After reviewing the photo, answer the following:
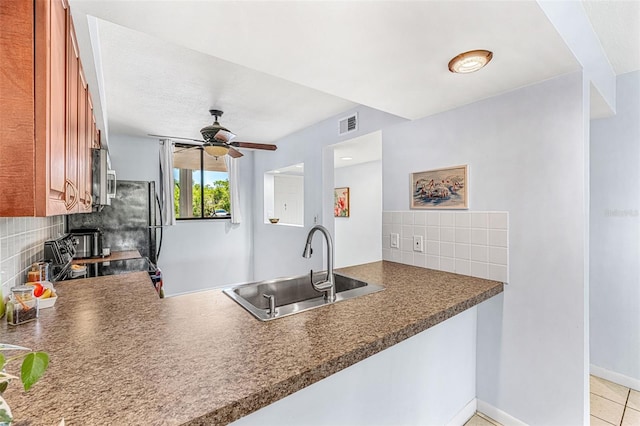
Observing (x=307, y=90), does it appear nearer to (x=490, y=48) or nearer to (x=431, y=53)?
(x=431, y=53)

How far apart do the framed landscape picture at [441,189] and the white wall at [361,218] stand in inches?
116

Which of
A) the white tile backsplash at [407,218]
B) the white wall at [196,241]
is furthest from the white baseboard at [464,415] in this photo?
the white wall at [196,241]

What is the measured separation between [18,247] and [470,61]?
2.44 meters

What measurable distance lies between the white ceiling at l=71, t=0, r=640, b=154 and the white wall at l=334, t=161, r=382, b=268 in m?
3.07

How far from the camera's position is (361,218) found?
554 centimetres

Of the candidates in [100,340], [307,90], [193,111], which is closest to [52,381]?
[100,340]

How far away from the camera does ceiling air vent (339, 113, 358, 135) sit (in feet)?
9.66

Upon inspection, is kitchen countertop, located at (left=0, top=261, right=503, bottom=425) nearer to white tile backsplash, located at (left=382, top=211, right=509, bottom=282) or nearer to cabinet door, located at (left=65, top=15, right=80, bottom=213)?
white tile backsplash, located at (left=382, top=211, right=509, bottom=282)

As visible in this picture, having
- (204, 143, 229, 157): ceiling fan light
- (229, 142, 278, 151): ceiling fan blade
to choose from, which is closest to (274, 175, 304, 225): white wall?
(229, 142, 278, 151): ceiling fan blade

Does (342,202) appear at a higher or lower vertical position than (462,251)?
higher

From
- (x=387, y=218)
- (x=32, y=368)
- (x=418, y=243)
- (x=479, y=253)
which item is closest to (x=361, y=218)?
(x=387, y=218)

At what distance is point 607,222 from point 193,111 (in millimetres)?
3827

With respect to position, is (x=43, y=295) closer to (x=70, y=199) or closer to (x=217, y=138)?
(x=70, y=199)

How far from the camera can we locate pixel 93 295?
1.50m
